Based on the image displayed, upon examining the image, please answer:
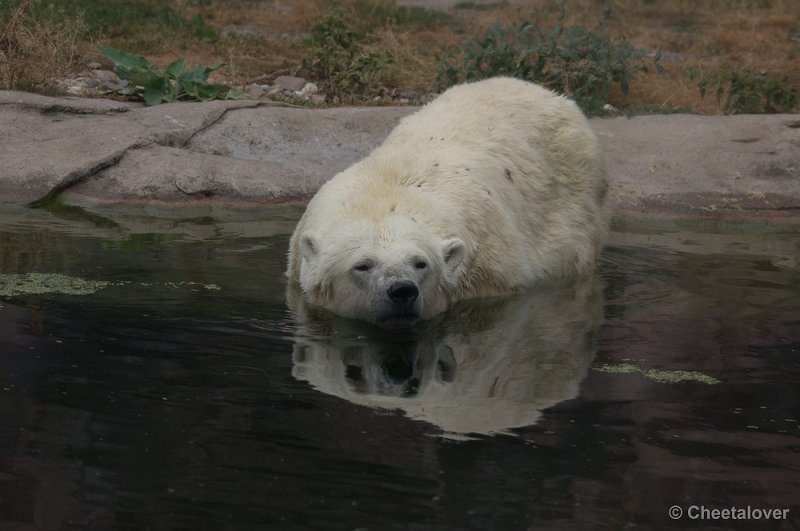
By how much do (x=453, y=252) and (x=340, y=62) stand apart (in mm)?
6365

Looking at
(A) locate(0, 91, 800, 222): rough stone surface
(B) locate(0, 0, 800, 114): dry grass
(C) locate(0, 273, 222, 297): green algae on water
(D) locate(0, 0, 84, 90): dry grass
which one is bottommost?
(B) locate(0, 0, 800, 114): dry grass

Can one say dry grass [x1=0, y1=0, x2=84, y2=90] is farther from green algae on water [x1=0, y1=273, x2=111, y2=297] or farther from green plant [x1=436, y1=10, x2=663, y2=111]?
green algae on water [x1=0, y1=273, x2=111, y2=297]

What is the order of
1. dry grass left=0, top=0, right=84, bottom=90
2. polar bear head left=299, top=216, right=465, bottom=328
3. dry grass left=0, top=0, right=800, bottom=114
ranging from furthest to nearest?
dry grass left=0, top=0, right=800, bottom=114 < dry grass left=0, top=0, right=84, bottom=90 < polar bear head left=299, top=216, right=465, bottom=328

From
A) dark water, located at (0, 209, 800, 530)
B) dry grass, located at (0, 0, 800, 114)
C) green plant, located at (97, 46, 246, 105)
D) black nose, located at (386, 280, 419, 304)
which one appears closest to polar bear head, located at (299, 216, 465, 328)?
black nose, located at (386, 280, 419, 304)

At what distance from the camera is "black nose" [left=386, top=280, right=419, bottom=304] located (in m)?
4.98

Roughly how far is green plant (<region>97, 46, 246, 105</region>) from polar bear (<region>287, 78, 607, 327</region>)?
350cm

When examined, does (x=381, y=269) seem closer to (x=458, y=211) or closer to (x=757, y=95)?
(x=458, y=211)

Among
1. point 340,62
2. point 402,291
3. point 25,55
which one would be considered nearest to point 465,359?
point 402,291

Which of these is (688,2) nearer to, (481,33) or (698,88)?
(481,33)

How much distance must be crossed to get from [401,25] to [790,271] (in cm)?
913

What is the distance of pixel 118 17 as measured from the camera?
13633 millimetres

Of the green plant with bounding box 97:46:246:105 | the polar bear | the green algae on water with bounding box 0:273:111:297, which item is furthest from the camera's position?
the green plant with bounding box 97:46:246:105

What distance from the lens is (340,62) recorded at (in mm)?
11492

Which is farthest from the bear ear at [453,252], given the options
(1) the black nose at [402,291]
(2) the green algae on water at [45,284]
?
(2) the green algae on water at [45,284]
